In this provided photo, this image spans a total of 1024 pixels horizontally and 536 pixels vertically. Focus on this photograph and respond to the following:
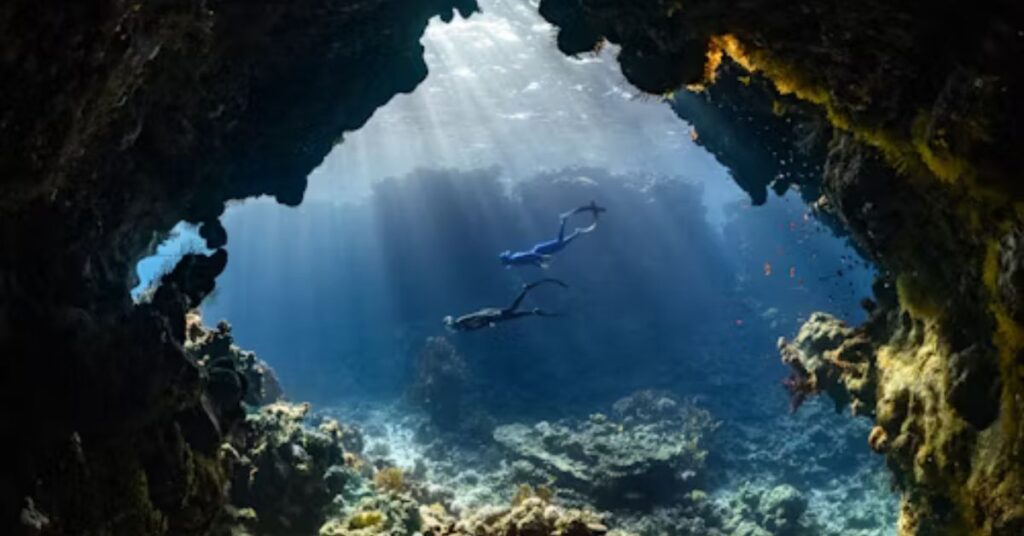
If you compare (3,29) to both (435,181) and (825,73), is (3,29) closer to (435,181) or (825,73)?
(825,73)

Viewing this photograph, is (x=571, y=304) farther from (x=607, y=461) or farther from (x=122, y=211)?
(x=122, y=211)

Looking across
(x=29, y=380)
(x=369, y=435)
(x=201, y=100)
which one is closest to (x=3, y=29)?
(x=29, y=380)

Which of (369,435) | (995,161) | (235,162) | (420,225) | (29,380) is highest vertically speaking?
(420,225)

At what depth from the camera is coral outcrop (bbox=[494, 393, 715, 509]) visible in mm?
13695

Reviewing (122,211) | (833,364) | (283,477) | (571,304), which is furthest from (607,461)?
(571,304)

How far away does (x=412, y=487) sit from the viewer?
44.5ft

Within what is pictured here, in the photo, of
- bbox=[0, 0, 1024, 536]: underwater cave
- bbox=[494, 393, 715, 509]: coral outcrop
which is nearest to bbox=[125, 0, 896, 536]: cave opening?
bbox=[494, 393, 715, 509]: coral outcrop

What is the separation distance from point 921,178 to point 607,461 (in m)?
10.7

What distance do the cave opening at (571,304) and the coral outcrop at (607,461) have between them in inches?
2.7

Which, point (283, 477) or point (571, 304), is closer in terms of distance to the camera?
point (283, 477)

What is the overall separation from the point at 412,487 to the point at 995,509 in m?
11.4

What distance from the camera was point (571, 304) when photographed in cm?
3100

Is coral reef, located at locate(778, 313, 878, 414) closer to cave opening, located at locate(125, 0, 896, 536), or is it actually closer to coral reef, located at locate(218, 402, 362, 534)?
cave opening, located at locate(125, 0, 896, 536)

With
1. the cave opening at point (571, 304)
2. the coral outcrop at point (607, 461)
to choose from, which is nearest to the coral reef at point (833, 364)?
the cave opening at point (571, 304)
